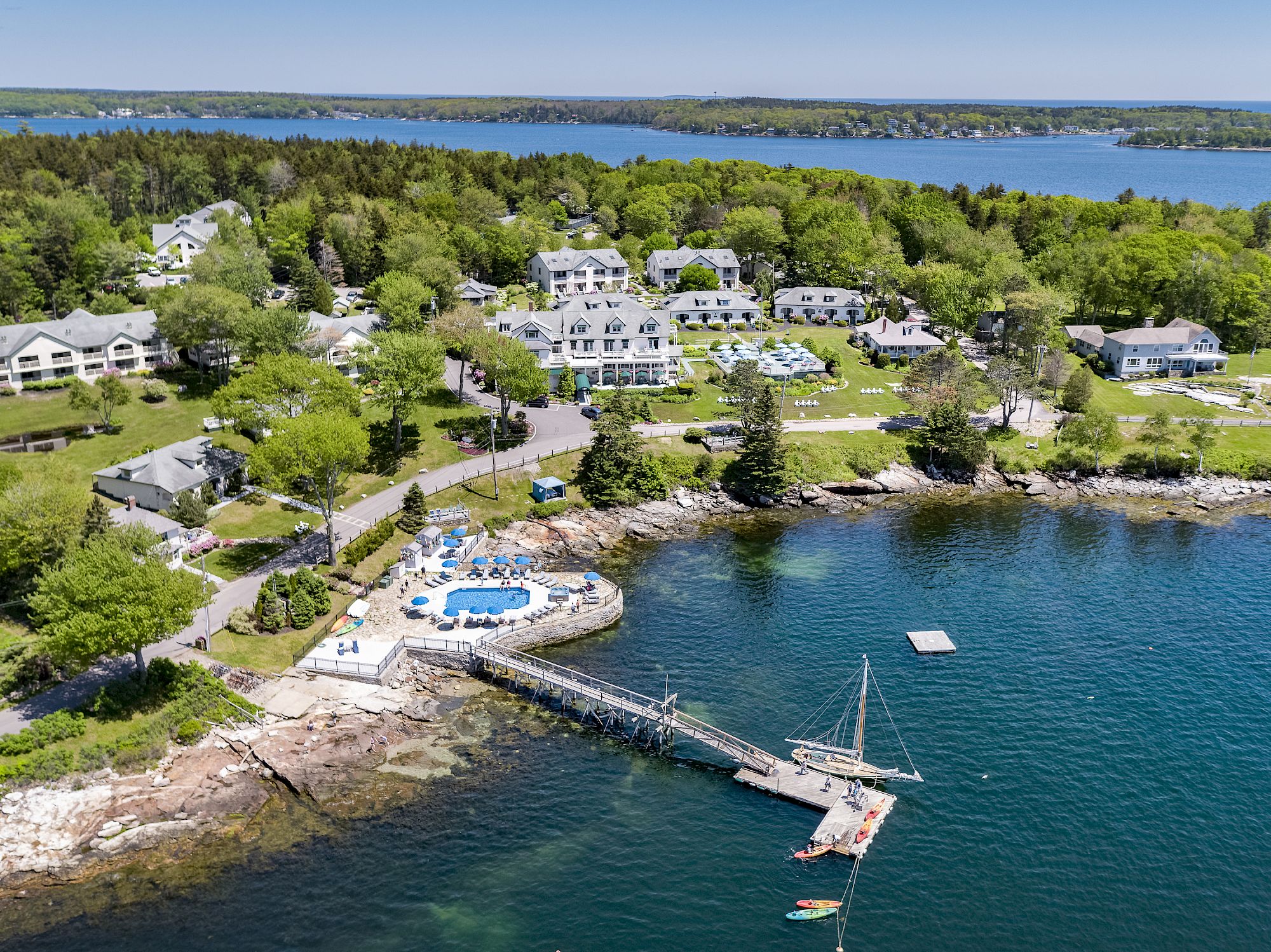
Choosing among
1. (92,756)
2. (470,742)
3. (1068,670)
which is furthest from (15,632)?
(1068,670)

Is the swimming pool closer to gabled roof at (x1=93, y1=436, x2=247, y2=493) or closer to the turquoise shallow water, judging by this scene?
the turquoise shallow water

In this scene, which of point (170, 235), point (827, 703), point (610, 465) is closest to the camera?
point (827, 703)

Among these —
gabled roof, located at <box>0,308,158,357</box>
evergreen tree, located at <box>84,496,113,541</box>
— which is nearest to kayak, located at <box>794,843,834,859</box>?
evergreen tree, located at <box>84,496,113,541</box>

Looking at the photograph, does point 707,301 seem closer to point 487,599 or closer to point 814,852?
point 487,599

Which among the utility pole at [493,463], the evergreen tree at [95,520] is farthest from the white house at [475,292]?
the evergreen tree at [95,520]

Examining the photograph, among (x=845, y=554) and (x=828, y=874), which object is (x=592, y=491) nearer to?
(x=845, y=554)

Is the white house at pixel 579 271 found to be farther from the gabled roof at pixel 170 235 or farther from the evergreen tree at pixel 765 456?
the evergreen tree at pixel 765 456

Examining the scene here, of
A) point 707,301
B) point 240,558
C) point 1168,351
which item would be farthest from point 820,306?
point 240,558
